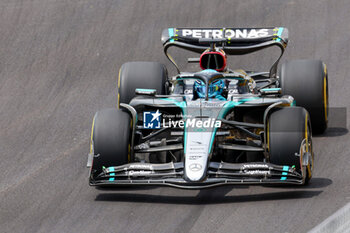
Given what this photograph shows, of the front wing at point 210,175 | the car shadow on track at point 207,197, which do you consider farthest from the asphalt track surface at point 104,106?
the front wing at point 210,175

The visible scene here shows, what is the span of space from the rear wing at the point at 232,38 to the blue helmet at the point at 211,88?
5.34 ft

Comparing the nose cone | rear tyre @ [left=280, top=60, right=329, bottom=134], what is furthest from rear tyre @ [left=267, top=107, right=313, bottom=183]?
rear tyre @ [left=280, top=60, right=329, bottom=134]

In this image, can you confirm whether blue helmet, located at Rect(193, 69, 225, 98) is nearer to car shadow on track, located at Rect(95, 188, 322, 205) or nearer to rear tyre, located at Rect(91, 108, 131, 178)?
rear tyre, located at Rect(91, 108, 131, 178)

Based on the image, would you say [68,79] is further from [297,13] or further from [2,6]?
[297,13]

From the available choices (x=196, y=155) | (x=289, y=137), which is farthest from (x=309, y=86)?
(x=196, y=155)

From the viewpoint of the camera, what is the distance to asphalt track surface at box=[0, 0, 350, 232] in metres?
10.6

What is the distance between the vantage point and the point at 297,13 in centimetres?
2025

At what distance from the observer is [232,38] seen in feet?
48.2

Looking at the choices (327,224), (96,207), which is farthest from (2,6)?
(327,224)

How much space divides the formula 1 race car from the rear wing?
52 cm

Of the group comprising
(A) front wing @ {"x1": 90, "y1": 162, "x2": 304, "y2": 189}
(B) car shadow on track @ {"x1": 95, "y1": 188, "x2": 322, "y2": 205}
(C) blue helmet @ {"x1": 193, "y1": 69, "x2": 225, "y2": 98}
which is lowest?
(B) car shadow on track @ {"x1": 95, "y1": 188, "x2": 322, "y2": 205}

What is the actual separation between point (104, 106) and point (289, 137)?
6054 mm

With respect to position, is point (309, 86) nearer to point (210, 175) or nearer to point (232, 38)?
point (232, 38)

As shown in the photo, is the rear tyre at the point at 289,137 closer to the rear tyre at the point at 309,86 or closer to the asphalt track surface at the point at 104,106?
the asphalt track surface at the point at 104,106
